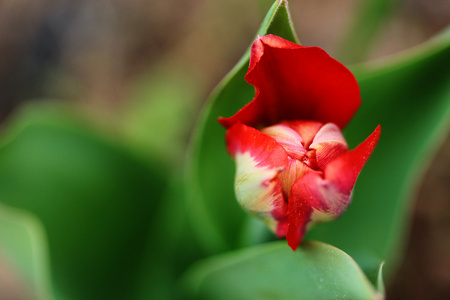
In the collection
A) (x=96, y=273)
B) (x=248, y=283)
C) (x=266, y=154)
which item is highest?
(x=266, y=154)

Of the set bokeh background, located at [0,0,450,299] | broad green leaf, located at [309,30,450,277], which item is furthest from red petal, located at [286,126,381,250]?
bokeh background, located at [0,0,450,299]

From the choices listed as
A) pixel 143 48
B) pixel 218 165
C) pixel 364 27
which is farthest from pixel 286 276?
pixel 143 48

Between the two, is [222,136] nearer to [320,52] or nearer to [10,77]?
[320,52]

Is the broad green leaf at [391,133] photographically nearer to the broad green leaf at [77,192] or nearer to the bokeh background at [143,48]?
the broad green leaf at [77,192]

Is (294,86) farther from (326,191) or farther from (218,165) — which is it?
(218,165)

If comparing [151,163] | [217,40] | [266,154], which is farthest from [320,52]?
[217,40]
